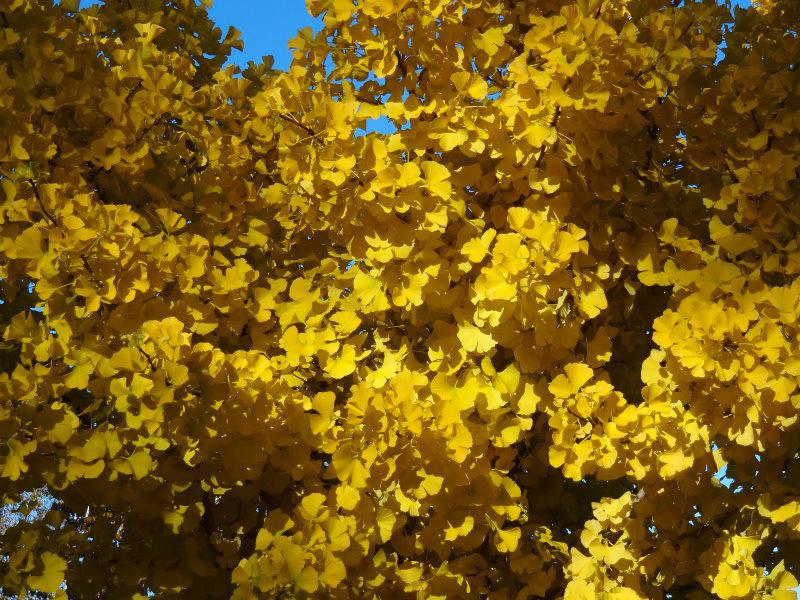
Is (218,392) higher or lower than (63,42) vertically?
lower

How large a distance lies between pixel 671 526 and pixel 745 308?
3.06ft

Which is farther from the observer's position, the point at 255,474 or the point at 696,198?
the point at 696,198

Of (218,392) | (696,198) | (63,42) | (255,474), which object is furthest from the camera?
(63,42)

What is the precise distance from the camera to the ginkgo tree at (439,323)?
2.71 metres

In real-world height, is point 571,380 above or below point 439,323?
below

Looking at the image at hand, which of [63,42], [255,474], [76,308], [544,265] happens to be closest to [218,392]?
[255,474]

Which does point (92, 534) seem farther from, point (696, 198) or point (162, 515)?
point (696, 198)

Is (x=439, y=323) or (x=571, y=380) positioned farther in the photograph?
(x=439, y=323)

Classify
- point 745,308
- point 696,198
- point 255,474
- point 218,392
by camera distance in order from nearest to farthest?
point 745,308, point 218,392, point 255,474, point 696,198

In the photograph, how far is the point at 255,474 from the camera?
2994 millimetres

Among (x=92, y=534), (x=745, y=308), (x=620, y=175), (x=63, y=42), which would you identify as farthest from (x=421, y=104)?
(x=92, y=534)

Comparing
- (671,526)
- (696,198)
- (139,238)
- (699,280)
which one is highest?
(139,238)

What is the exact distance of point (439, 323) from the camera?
9.75 feet

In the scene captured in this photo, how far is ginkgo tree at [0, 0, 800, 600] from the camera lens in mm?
2715
